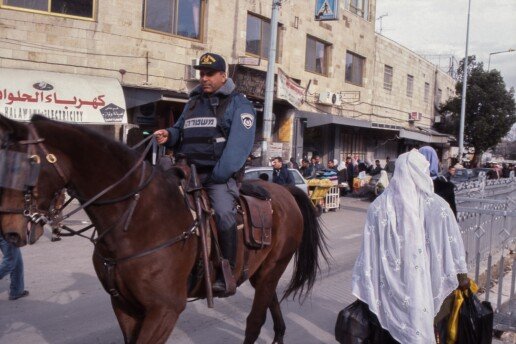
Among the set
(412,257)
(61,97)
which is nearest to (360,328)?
(412,257)

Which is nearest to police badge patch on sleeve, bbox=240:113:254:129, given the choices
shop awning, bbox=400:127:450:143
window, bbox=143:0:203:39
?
window, bbox=143:0:203:39

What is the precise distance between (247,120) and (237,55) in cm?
1636

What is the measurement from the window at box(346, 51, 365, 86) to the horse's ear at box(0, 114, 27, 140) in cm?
2575

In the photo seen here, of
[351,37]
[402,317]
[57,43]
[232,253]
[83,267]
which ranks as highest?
[351,37]

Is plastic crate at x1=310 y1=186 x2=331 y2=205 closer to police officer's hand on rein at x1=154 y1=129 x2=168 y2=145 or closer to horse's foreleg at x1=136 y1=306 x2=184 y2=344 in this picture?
police officer's hand on rein at x1=154 y1=129 x2=168 y2=145

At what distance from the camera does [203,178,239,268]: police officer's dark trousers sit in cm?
376

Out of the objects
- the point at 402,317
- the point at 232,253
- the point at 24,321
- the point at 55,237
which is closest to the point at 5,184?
the point at 55,237

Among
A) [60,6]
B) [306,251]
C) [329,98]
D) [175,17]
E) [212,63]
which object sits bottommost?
[306,251]

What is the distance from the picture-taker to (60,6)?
15000 mm

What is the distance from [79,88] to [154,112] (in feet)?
10.8

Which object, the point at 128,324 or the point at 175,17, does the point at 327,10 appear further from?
the point at 128,324

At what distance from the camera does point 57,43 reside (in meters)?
14.8

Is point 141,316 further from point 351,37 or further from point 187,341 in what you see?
point 351,37

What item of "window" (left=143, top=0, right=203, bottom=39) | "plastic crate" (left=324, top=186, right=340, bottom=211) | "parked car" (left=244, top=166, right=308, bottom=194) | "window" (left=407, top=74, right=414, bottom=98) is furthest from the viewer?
"window" (left=407, top=74, right=414, bottom=98)
